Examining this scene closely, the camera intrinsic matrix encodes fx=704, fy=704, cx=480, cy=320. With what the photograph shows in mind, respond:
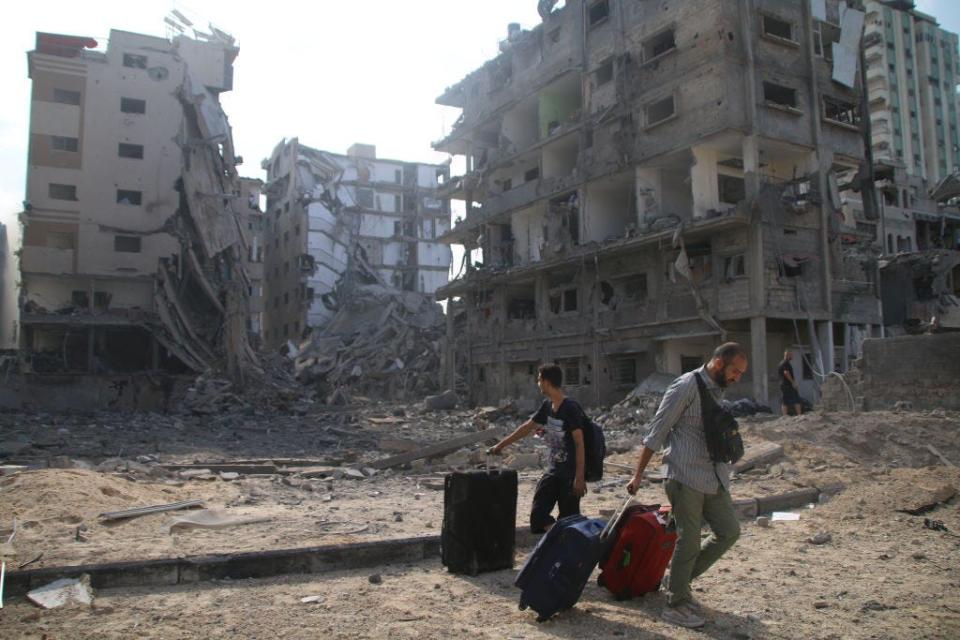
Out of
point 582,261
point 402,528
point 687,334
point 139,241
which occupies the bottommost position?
point 402,528

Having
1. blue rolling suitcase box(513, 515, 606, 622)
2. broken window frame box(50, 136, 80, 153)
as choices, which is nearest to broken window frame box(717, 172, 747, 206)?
blue rolling suitcase box(513, 515, 606, 622)

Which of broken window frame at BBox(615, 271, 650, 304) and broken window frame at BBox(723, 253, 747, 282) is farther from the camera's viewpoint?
broken window frame at BBox(615, 271, 650, 304)

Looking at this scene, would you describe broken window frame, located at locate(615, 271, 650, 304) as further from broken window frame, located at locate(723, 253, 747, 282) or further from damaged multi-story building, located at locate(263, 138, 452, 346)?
damaged multi-story building, located at locate(263, 138, 452, 346)

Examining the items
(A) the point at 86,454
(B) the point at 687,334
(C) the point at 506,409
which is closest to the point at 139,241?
(C) the point at 506,409

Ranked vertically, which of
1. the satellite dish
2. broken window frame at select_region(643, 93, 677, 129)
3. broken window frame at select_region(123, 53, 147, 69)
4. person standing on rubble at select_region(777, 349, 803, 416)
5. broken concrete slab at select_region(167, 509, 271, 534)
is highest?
the satellite dish

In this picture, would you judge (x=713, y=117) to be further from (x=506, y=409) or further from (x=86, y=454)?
(x=86, y=454)

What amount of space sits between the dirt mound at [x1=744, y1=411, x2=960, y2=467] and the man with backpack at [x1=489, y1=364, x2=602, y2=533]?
713 cm

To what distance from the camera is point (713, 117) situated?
80.0 ft

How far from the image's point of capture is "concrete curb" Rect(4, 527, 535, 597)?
15.8ft

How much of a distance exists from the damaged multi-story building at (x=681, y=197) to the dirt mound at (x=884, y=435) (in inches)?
424

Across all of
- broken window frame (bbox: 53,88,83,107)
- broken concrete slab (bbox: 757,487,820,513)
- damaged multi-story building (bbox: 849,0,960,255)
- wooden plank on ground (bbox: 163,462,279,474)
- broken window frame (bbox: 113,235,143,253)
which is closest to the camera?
broken concrete slab (bbox: 757,487,820,513)

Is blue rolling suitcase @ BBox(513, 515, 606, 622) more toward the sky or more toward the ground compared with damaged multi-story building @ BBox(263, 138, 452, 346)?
more toward the ground

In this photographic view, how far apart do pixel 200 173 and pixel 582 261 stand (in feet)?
71.8

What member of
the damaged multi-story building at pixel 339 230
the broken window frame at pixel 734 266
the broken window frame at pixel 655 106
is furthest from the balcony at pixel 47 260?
the broken window frame at pixel 734 266
